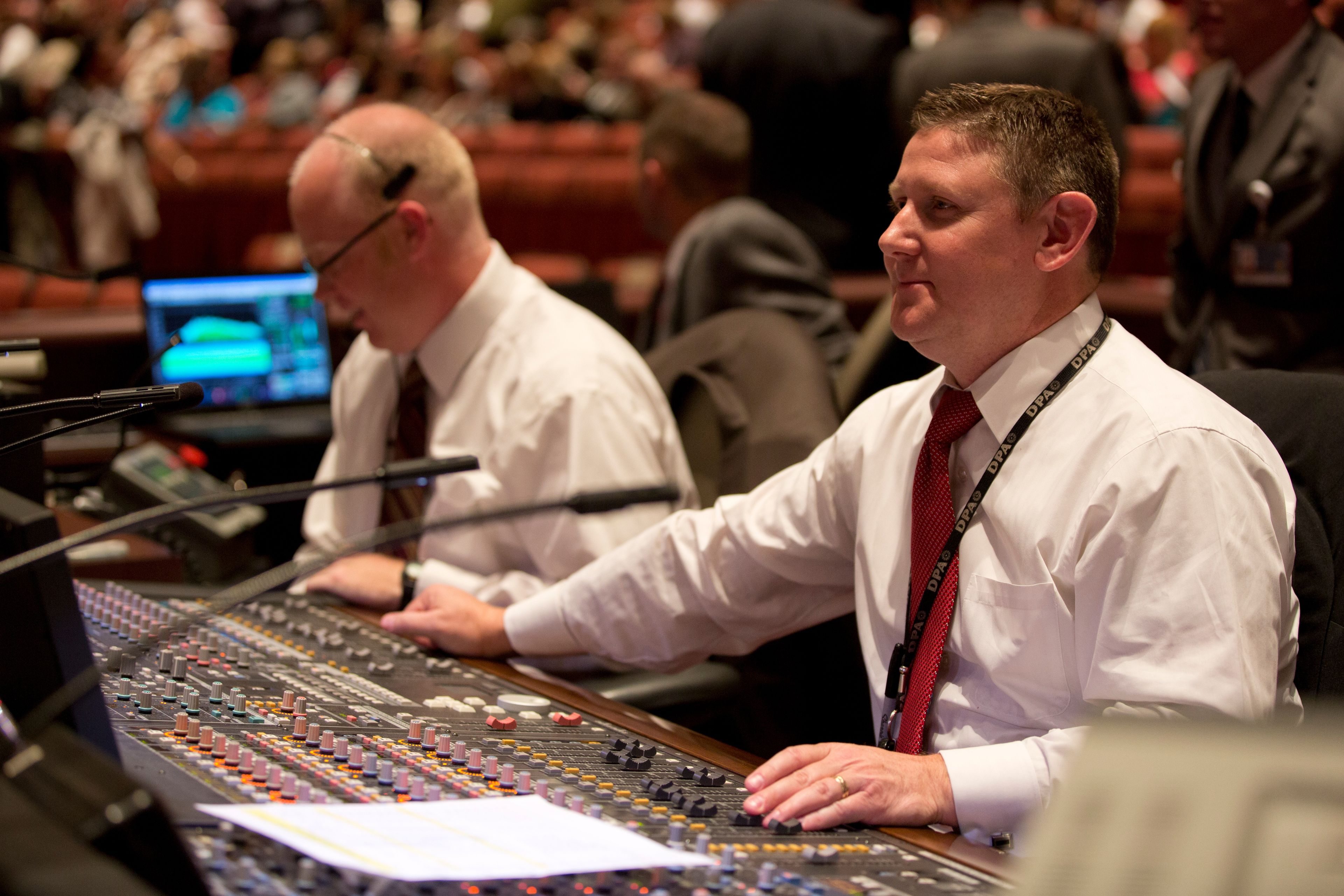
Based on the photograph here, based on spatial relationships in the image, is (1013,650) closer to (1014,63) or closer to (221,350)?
(221,350)

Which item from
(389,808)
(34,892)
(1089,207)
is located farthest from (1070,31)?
(34,892)

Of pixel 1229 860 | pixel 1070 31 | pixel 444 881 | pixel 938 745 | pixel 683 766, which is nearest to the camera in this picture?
pixel 1229 860

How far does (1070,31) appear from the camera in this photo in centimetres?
439

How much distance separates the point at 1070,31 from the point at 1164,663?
3.54m

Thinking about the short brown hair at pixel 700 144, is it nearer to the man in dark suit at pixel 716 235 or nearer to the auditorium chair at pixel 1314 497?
the man in dark suit at pixel 716 235

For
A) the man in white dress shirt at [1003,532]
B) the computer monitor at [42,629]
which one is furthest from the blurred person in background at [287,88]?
the computer monitor at [42,629]

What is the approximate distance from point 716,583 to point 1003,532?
433 mm

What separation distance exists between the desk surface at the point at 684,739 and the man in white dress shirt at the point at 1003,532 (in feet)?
0.16

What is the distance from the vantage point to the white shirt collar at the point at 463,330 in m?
2.36

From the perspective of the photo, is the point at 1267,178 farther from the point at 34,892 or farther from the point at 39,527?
the point at 34,892

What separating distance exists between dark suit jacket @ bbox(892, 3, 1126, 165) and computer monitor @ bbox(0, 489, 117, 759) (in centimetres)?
329

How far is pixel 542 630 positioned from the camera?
6.05 ft

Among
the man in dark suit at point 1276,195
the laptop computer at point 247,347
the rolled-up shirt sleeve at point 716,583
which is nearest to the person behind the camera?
the rolled-up shirt sleeve at point 716,583

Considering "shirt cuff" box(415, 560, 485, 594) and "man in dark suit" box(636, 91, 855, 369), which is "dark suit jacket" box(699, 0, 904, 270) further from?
"shirt cuff" box(415, 560, 485, 594)
